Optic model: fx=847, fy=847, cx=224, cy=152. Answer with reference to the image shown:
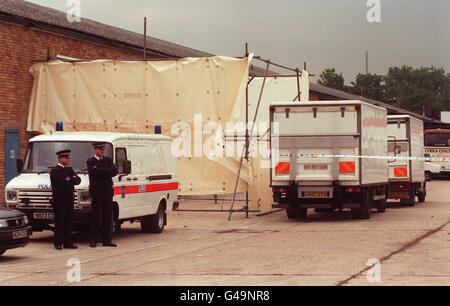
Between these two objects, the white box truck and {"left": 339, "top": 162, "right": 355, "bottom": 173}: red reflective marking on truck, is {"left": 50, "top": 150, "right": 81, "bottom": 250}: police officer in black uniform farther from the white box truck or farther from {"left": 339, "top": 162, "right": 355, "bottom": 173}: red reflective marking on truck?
the white box truck

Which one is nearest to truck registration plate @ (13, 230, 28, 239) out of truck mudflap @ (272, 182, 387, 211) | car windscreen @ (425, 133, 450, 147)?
truck mudflap @ (272, 182, 387, 211)

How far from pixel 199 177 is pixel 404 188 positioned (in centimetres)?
790

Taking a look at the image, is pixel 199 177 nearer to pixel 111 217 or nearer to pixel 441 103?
pixel 111 217

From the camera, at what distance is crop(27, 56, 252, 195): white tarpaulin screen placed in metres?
24.2

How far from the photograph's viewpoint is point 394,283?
33.5ft

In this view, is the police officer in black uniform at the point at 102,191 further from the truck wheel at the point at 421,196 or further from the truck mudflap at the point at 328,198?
the truck wheel at the point at 421,196

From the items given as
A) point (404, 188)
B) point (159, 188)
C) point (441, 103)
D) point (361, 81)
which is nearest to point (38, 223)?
point (159, 188)

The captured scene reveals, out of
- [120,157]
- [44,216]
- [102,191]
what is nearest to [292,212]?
[120,157]

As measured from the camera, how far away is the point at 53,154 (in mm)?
17031

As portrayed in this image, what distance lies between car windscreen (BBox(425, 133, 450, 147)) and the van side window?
4479 centimetres

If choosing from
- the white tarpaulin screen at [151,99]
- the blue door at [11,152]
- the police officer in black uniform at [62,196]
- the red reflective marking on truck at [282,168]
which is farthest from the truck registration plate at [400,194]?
the police officer in black uniform at [62,196]

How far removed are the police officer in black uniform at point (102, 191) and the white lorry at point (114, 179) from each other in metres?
0.32

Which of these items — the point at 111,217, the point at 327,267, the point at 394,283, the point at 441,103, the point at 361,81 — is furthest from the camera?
the point at 441,103
